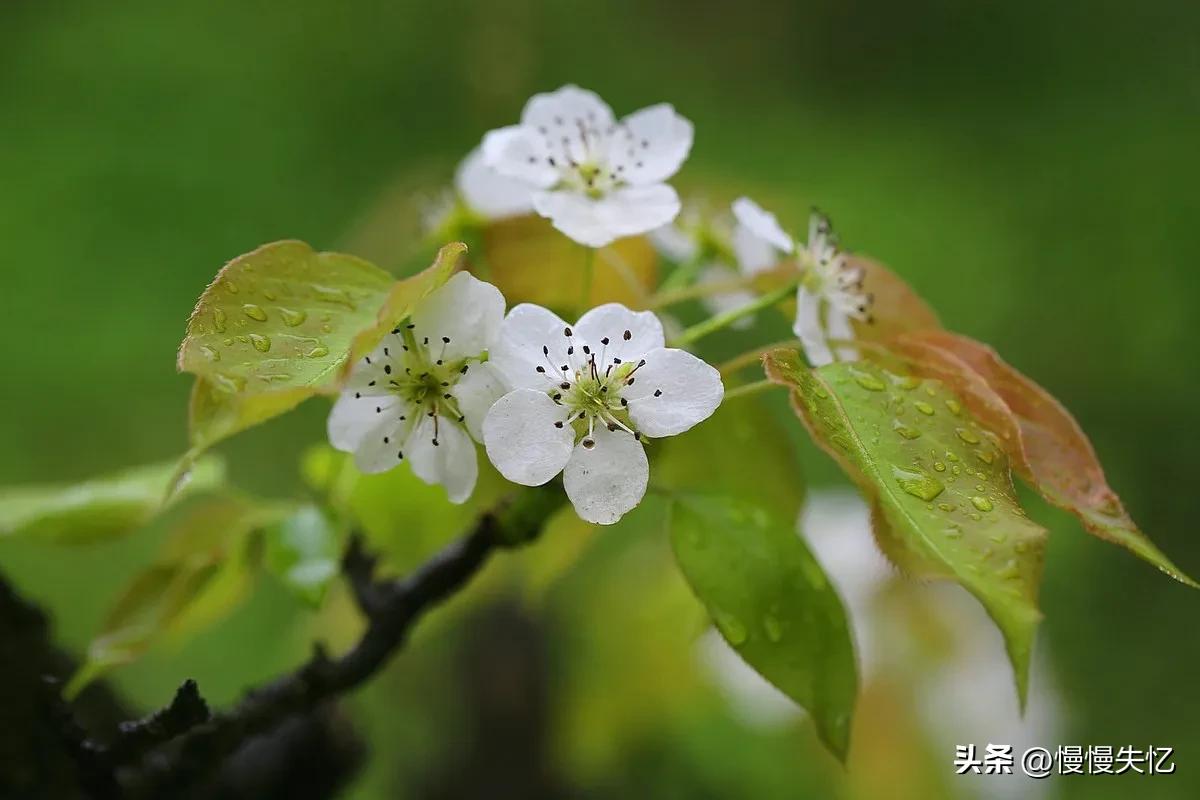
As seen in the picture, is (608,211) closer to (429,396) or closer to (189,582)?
(429,396)

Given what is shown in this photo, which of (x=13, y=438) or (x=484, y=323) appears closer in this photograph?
(x=484, y=323)

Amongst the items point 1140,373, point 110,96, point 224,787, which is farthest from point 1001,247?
point 110,96

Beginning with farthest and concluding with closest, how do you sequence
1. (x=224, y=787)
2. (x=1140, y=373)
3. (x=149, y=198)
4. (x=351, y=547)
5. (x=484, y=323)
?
(x=149, y=198)
(x=1140, y=373)
(x=224, y=787)
(x=351, y=547)
(x=484, y=323)

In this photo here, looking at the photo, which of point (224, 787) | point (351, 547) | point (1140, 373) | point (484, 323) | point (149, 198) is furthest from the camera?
point (149, 198)

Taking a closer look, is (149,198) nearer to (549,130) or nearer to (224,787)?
(224,787)

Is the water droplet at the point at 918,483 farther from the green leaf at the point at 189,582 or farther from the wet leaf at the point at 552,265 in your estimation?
the green leaf at the point at 189,582

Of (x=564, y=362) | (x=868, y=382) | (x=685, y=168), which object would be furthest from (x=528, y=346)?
(x=685, y=168)
